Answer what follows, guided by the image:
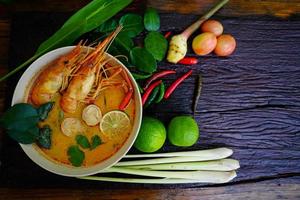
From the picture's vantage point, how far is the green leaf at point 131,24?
131cm

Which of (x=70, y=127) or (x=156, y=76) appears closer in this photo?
(x=70, y=127)

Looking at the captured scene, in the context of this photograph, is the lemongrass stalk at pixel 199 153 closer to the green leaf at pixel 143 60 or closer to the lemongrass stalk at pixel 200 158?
the lemongrass stalk at pixel 200 158

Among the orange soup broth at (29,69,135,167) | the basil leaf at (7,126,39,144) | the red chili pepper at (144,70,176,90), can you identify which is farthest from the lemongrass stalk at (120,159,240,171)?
the basil leaf at (7,126,39,144)

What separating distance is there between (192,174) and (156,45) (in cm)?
42

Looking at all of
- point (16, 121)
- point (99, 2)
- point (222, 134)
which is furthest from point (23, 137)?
point (222, 134)

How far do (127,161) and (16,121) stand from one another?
0.35 meters

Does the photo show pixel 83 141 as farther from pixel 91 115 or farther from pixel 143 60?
pixel 143 60

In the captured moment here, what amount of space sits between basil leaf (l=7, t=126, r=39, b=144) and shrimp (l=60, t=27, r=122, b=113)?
109mm

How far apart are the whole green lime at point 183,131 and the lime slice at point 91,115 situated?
0.23 m

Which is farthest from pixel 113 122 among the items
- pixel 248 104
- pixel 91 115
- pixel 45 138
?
pixel 248 104

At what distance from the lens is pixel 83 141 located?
1.19m

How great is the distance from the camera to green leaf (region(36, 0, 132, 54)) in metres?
1.19

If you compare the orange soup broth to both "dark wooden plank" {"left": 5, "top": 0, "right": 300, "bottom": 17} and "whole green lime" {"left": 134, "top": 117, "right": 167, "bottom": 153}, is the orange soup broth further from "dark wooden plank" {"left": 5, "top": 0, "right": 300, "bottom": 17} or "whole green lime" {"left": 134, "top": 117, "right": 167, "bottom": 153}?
"dark wooden plank" {"left": 5, "top": 0, "right": 300, "bottom": 17}

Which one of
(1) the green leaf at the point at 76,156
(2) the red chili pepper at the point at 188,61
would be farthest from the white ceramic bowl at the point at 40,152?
(2) the red chili pepper at the point at 188,61
